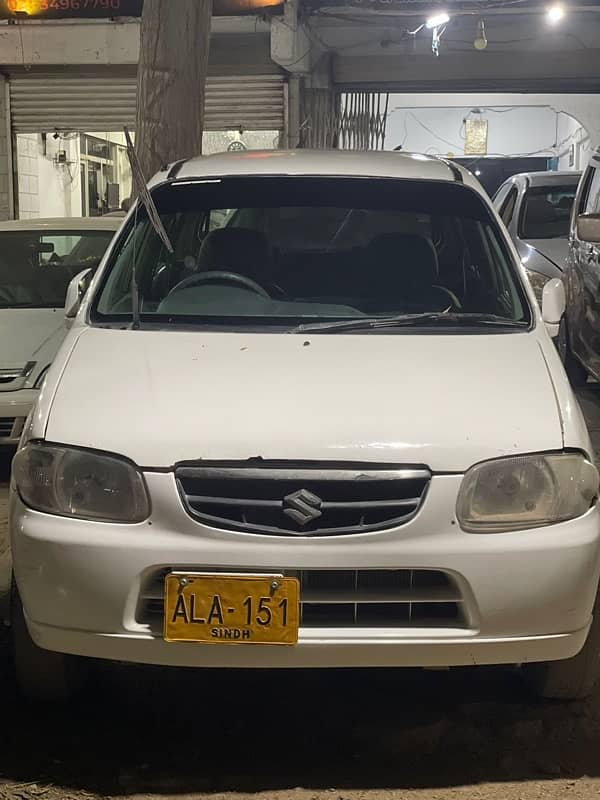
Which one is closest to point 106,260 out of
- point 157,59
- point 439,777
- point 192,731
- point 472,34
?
point 192,731

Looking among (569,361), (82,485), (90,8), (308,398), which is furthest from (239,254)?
(90,8)

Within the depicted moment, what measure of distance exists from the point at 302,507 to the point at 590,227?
3.50 meters

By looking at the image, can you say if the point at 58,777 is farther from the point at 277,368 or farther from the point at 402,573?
the point at 277,368

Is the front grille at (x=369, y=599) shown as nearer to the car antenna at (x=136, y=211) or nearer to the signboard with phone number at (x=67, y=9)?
the car antenna at (x=136, y=211)

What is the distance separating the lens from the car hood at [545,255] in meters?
8.97

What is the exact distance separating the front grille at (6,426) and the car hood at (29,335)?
0.25 metres

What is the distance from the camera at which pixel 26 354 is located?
18.5ft

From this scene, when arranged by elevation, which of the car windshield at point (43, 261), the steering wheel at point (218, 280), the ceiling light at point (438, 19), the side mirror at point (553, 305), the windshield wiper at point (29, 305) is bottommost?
the windshield wiper at point (29, 305)

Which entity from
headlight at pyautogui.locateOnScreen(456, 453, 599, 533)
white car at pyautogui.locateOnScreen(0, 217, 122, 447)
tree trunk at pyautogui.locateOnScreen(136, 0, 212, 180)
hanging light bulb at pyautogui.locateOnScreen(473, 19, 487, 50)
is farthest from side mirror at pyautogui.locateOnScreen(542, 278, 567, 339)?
hanging light bulb at pyautogui.locateOnScreen(473, 19, 487, 50)

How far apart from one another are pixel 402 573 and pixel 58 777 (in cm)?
100

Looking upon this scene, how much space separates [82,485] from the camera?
262 centimetres

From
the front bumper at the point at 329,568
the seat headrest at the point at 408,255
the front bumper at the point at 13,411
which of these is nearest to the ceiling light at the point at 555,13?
the front bumper at the point at 13,411

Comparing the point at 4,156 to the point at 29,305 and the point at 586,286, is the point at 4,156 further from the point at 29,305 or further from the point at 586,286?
the point at 586,286

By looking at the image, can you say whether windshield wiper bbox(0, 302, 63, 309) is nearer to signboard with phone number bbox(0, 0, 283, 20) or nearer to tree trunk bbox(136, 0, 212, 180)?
tree trunk bbox(136, 0, 212, 180)
